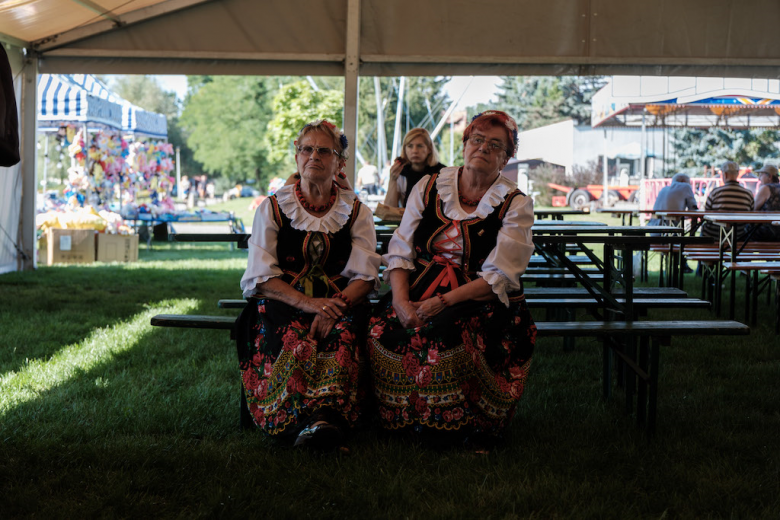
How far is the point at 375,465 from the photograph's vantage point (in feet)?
9.23

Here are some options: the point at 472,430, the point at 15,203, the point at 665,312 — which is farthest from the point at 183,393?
the point at 15,203

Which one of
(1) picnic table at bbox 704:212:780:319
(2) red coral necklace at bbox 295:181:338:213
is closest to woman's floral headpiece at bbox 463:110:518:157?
(2) red coral necklace at bbox 295:181:338:213

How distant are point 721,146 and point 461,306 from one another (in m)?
33.2

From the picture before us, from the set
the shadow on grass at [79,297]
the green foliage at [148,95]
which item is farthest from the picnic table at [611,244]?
the green foliage at [148,95]

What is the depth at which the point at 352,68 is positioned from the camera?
755 cm

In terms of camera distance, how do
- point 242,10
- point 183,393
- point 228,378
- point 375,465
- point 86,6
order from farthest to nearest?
point 242,10
point 86,6
point 228,378
point 183,393
point 375,465

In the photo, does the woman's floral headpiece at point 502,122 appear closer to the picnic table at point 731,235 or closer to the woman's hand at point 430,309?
the woman's hand at point 430,309

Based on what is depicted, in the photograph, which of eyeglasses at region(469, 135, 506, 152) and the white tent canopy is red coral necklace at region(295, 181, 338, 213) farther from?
the white tent canopy

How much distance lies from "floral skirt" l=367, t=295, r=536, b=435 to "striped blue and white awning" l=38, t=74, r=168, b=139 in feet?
31.0

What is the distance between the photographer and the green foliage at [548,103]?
48.2 m

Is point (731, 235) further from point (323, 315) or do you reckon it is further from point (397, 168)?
point (323, 315)

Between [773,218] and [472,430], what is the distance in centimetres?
439

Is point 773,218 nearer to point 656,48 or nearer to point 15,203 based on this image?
point 656,48

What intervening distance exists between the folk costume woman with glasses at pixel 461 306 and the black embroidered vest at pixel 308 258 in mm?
220
